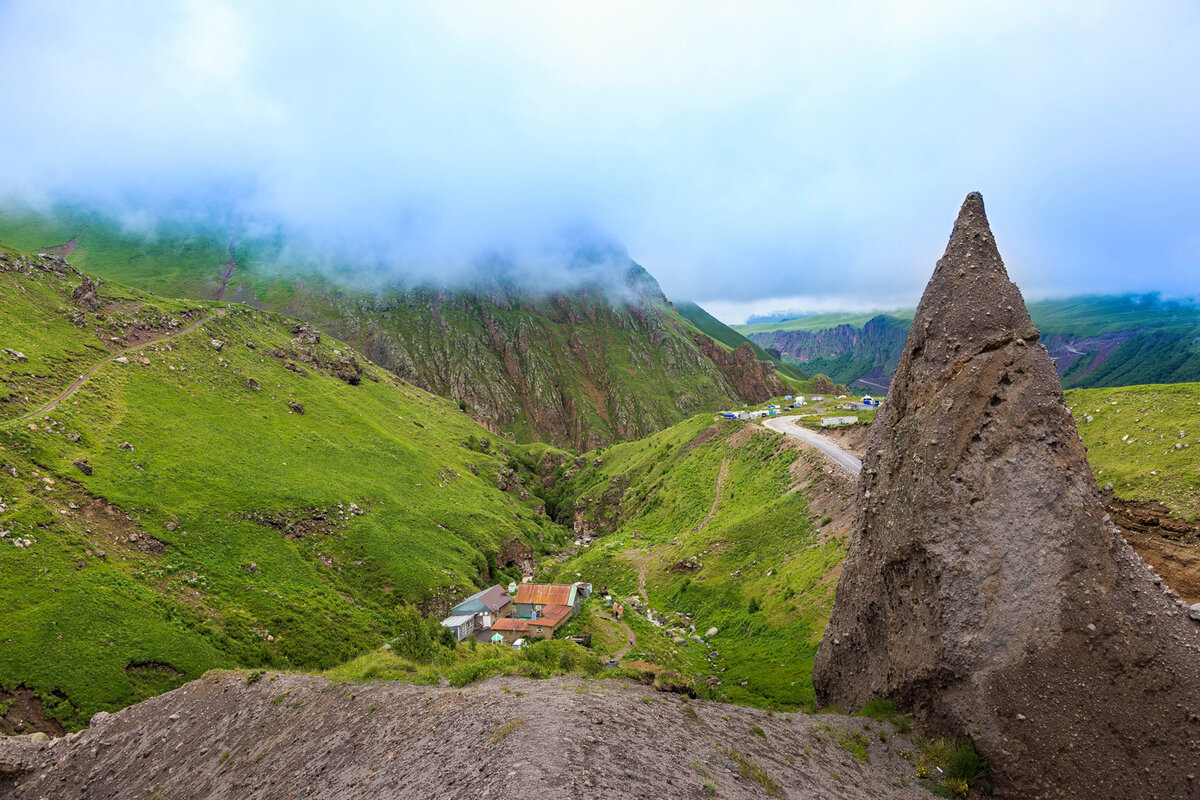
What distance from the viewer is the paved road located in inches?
1912

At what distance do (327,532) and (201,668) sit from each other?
22475 mm

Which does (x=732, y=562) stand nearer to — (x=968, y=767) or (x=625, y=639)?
(x=625, y=639)

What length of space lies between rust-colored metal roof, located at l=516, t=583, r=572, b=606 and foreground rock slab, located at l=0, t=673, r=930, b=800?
28042mm

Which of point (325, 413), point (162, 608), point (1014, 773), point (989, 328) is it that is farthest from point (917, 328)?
point (325, 413)

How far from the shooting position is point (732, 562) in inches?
1811

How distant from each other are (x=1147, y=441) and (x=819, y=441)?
33.8 meters

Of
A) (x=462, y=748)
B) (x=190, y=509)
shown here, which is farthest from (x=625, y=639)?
(x=190, y=509)

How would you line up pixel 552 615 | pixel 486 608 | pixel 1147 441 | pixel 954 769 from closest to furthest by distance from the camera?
pixel 954 769 < pixel 1147 441 < pixel 552 615 < pixel 486 608

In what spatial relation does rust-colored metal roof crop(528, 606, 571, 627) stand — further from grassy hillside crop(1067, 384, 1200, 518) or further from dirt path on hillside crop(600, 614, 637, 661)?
grassy hillside crop(1067, 384, 1200, 518)

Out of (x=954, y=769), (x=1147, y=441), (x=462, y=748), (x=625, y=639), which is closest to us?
(x=462, y=748)

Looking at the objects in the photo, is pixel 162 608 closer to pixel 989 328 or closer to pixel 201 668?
pixel 201 668

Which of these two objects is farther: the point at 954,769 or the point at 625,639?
the point at 625,639

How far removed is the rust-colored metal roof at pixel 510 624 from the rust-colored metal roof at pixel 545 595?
2084mm

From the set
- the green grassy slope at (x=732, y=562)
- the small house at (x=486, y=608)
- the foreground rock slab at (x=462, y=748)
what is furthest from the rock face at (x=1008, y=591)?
the small house at (x=486, y=608)
